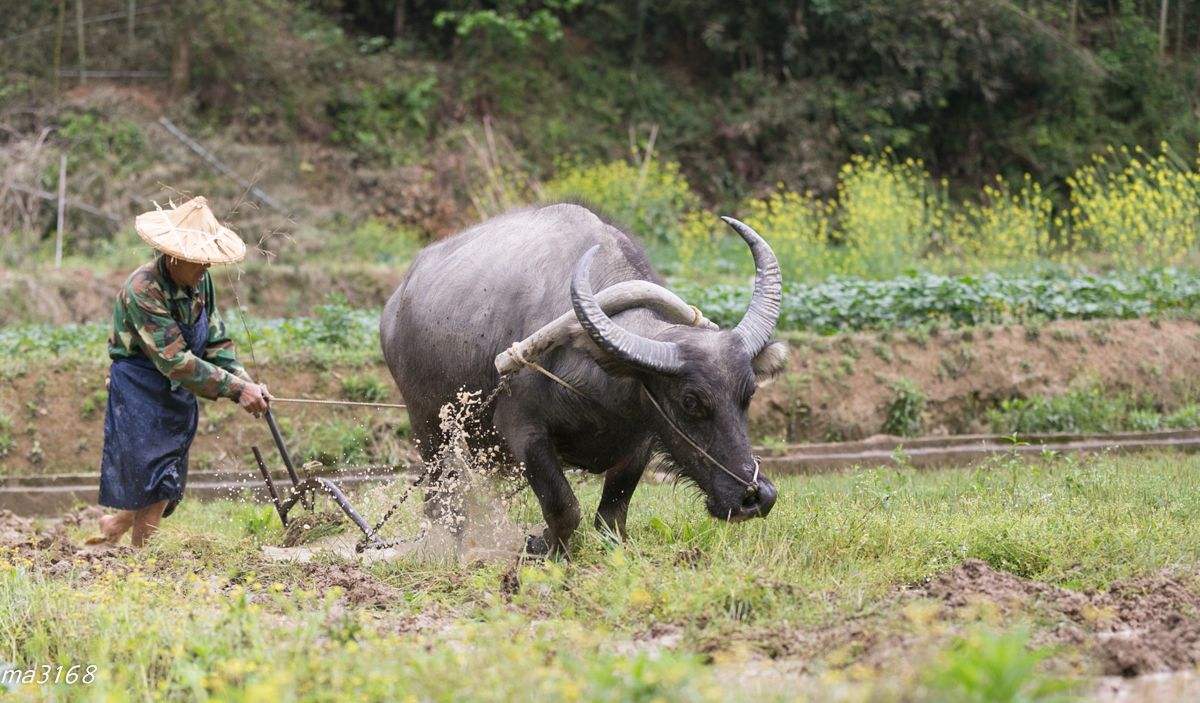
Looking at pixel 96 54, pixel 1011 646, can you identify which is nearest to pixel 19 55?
pixel 96 54

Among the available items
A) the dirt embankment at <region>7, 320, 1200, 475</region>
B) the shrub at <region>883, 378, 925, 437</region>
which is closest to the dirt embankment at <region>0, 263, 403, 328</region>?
the dirt embankment at <region>7, 320, 1200, 475</region>

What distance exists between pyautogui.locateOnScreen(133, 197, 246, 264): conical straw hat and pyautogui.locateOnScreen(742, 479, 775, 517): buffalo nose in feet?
9.58

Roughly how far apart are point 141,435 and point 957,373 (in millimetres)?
6318

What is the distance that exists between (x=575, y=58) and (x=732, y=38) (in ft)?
8.02

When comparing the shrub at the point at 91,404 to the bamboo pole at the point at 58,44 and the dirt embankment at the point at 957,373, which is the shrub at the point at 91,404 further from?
the bamboo pole at the point at 58,44

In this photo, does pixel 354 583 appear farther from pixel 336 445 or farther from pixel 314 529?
pixel 336 445

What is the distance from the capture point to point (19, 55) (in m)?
18.6

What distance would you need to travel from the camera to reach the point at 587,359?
19.6 ft

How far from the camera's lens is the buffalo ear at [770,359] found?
19.8 ft

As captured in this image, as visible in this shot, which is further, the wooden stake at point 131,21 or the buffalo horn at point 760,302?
the wooden stake at point 131,21

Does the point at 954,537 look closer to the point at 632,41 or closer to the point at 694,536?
the point at 694,536

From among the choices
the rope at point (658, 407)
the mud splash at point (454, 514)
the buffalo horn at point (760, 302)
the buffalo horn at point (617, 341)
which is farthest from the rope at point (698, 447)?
the mud splash at point (454, 514)

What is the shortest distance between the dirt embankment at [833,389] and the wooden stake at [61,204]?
16.0 ft

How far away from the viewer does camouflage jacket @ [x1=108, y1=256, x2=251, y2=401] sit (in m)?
6.73
